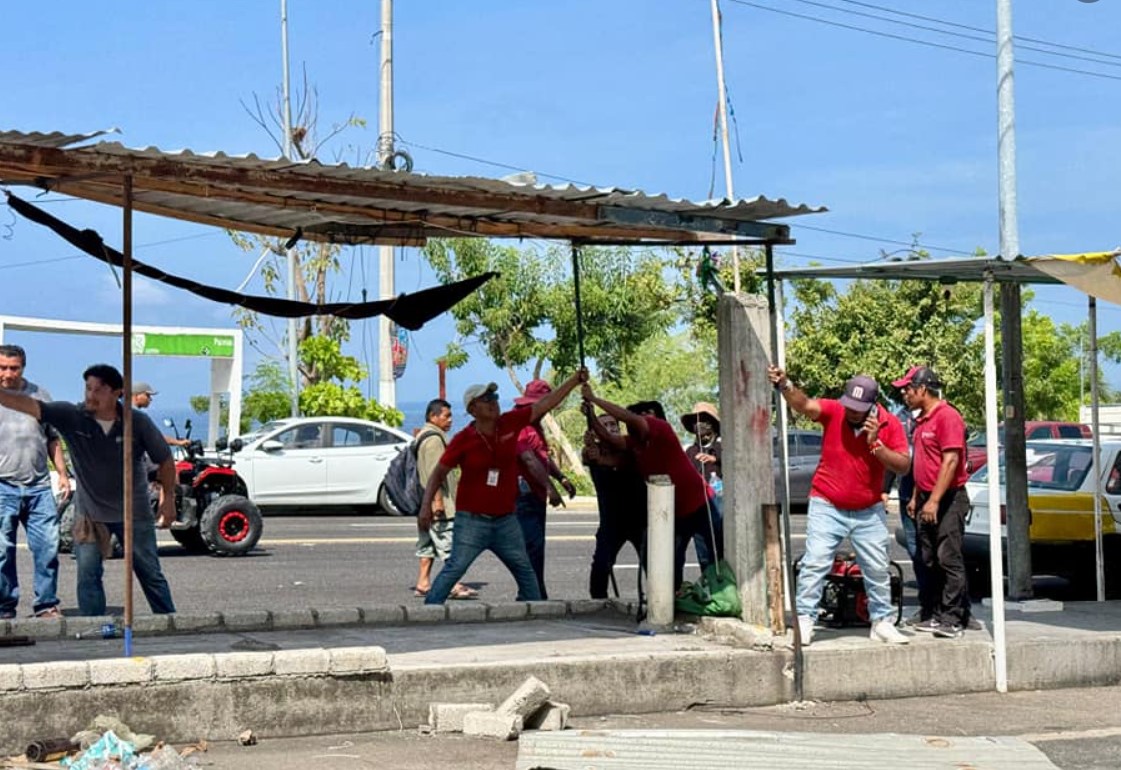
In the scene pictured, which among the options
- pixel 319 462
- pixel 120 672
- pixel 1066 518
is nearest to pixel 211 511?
pixel 319 462

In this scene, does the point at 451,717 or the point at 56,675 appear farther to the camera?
the point at 451,717

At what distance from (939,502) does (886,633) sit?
1122mm

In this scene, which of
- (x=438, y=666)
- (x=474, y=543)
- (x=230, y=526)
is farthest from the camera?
(x=230, y=526)

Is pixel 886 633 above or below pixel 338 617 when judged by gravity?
below

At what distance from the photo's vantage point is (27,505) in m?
11.2

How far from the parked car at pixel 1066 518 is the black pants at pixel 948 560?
290cm

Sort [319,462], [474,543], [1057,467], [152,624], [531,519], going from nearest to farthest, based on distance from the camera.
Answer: [152,624] < [474,543] < [531,519] < [1057,467] < [319,462]

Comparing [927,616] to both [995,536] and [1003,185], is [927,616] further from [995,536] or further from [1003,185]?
[1003,185]

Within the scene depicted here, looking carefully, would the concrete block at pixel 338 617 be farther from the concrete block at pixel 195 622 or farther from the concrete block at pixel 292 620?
the concrete block at pixel 195 622

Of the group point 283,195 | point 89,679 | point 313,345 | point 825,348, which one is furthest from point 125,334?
point 825,348

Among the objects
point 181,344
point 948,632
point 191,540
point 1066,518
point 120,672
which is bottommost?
point 948,632

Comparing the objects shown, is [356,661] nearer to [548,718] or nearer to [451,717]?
[451,717]

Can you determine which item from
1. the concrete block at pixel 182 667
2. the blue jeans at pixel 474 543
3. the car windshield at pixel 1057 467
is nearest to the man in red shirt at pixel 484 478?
the blue jeans at pixel 474 543

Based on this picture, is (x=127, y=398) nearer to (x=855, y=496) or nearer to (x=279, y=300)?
(x=279, y=300)
